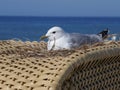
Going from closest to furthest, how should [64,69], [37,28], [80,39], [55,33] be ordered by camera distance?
[64,69] < [80,39] < [55,33] < [37,28]

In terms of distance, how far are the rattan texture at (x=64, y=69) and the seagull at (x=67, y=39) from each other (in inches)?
6.4

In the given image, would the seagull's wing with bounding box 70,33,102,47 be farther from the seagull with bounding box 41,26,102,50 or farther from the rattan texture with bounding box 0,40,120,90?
the rattan texture with bounding box 0,40,120,90

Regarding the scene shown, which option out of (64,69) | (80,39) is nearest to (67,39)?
(80,39)

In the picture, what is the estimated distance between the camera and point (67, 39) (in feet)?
7.68

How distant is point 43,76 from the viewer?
66.6 inches

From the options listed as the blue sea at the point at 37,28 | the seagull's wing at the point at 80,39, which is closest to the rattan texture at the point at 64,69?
the seagull's wing at the point at 80,39

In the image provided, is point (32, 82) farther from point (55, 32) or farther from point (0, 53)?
A: point (55, 32)

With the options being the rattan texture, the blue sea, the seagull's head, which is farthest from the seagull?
the blue sea

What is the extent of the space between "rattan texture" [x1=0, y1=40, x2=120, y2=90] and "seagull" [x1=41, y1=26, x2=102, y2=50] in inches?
6.4

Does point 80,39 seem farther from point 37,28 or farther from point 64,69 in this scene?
point 37,28

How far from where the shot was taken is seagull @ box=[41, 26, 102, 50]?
7.60 feet

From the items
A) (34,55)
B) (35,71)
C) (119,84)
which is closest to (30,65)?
(35,71)

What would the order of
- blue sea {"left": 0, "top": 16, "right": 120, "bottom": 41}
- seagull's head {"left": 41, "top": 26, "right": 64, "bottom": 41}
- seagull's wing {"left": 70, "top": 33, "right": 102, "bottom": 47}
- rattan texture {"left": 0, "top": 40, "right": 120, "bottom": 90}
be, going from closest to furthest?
rattan texture {"left": 0, "top": 40, "right": 120, "bottom": 90}
seagull's wing {"left": 70, "top": 33, "right": 102, "bottom": 47}
seagull's head {"left": 41, "top": 26, "right": 64, "bottom": 41}
blue sea {"left": 0, "top": 16, "right": 120, "bottom": 41}

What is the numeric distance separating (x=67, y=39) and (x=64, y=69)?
64cm
